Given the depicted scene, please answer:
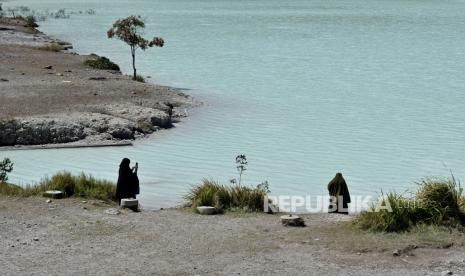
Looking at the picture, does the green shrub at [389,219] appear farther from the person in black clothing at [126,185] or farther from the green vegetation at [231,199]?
the person in black clothing at [126,185]

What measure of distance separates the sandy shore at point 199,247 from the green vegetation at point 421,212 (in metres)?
0.38

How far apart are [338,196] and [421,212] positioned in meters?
2.32

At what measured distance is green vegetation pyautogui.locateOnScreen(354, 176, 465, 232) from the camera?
14281 mm

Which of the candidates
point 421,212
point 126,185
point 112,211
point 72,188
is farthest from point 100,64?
point 421,212

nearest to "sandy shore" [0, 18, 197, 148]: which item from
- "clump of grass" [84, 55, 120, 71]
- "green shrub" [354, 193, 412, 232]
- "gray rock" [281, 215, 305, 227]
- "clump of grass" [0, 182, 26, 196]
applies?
"clump of grass" [84, 55, 120, 71]

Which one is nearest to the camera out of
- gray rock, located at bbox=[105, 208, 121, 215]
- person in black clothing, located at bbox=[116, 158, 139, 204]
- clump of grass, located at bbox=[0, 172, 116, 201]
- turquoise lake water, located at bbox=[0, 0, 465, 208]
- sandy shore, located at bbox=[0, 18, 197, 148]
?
gray rock, located at bbox=[105, 208, 121, 215]

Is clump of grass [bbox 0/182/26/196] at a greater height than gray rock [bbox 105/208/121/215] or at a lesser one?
greater

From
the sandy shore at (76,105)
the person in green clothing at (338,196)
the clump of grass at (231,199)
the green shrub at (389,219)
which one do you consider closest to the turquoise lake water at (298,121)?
the sandy shore at (76,105)

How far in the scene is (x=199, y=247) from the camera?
13617mm

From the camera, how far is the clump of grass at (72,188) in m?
17.5

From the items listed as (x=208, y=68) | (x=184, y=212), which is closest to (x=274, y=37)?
(x=208, y=68)

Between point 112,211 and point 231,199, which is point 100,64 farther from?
point 112,211

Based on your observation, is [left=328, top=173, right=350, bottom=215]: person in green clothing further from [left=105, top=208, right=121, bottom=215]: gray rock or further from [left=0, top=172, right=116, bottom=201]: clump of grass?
[left=0, top=172, right=116, bottom=201]: clump of grass

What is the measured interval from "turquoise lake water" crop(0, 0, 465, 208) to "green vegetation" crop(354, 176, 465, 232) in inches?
229
